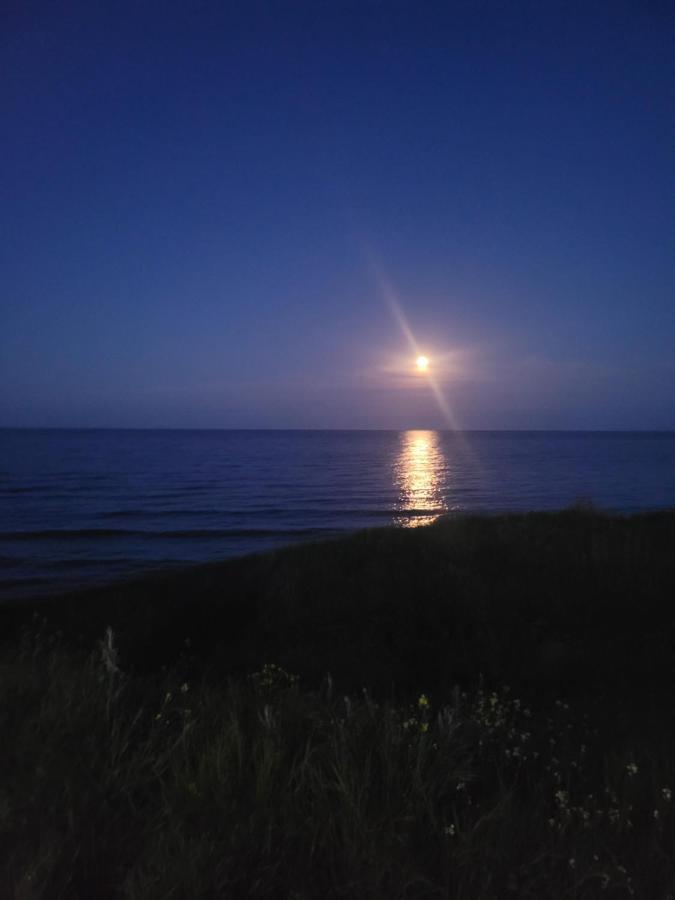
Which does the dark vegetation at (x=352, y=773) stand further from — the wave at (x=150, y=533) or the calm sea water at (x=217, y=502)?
the wave at (x=150, y=533)

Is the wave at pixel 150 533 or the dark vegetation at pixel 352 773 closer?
the dark vegetation at pixel 352 773

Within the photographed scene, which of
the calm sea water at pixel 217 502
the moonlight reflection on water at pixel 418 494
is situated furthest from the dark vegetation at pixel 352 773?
the calm sea water at pixel 217 502

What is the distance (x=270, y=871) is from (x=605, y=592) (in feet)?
26.2

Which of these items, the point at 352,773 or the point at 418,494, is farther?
the point at 418,494

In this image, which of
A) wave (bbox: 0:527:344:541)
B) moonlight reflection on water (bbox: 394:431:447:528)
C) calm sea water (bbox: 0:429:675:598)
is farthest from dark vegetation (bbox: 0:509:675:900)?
wave (bbox: 0:527:344:541)

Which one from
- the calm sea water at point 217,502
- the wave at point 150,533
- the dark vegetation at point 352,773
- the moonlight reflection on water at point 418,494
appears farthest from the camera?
the moonlight reflection on water at point 418,494

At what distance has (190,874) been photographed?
2.60 m

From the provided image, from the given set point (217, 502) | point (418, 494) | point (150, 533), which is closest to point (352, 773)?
point (150, 533)

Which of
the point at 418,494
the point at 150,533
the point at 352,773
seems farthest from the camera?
the point at 418,494

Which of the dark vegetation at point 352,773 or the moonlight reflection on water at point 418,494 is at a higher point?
the dark vegetation at point 352,773

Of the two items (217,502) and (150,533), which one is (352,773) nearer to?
(150,533)

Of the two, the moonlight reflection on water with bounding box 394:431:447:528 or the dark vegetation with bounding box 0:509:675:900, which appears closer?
Result: the dark vegetation with bounding box 0:509:675:900

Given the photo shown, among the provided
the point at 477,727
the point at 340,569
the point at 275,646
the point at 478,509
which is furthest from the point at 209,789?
the point at 478,509

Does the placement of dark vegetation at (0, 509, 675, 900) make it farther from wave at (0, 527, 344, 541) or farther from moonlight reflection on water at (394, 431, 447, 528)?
wave at (0, 527, 344, 541)
